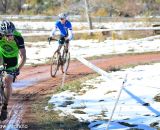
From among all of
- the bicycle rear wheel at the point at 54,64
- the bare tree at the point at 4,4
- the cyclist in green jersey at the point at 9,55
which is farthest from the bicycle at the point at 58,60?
the bare tree at the point at 4,4

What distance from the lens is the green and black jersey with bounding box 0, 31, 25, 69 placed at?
8156mm

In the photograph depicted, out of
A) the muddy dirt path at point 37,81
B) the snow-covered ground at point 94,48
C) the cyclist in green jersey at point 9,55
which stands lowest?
the snow-covered ground at point 94,48

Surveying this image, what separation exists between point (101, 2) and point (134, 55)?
27488 millimetres

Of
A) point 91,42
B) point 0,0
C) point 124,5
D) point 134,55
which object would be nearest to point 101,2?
point 124,5

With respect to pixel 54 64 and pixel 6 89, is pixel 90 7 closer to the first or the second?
pixel 54 64

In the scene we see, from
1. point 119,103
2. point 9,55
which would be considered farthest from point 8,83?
point 119,103

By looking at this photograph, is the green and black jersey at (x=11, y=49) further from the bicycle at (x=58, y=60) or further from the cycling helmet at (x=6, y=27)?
the bicycle at (x=58, y=60)

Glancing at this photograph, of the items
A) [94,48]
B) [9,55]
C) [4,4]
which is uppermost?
[9,55]

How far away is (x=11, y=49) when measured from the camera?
8234 millimetres

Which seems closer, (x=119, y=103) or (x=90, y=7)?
(x=119, y=103)

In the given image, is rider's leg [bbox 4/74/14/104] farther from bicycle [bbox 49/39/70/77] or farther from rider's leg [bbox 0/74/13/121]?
bicycle [bbox 49/39/70/77]

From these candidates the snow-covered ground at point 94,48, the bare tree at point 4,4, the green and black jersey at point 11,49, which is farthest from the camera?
the bare tree at point 4,4

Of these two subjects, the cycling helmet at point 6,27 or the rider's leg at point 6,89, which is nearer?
the cycling helmet at point 6,27

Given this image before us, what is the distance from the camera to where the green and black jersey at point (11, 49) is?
26.8 feet
